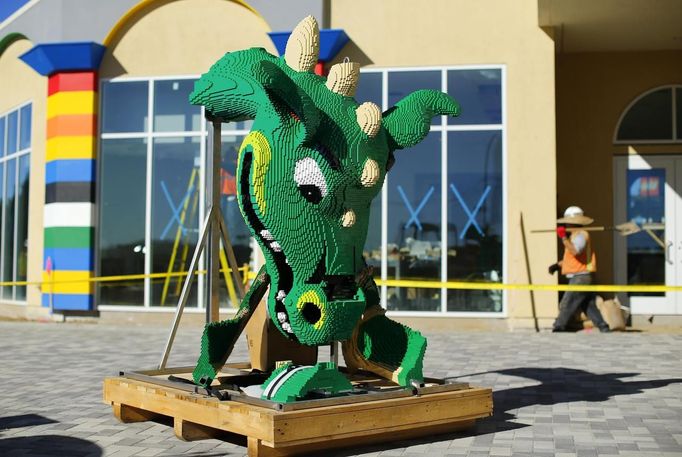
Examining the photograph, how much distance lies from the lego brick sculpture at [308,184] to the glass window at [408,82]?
8142 millimetres

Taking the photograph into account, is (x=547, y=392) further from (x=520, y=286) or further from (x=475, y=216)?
(x=475, y=216)

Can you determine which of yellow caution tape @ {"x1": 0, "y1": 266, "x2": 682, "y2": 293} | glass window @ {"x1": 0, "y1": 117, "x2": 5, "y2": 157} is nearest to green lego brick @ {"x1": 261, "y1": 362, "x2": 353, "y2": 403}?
yellow caution tape @ {"x1": 0, "y1": 266, "x2": 682, "y2": 293}

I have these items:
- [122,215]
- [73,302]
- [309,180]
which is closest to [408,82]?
[122,215]

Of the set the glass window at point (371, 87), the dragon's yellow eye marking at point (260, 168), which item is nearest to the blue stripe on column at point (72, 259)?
the glass window at point (371, 87)

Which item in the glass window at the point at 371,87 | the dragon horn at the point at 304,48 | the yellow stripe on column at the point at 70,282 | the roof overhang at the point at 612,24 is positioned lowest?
the yellow stripe on column at the point at 70,282

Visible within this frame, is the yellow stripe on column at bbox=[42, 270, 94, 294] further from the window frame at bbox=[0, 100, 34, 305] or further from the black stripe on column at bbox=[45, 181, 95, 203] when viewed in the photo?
the window frame at bbox=[0, 100, 34, 305]

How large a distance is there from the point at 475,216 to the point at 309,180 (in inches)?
342

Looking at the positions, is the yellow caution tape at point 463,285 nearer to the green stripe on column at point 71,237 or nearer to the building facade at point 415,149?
the building facade at point 415,149

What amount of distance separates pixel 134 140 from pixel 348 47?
3942mm

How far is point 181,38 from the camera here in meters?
14.5

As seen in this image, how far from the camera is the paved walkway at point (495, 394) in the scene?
5438mm

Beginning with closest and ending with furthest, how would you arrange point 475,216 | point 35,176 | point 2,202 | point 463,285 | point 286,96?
point 286,96
point 463,285
point 475,216
point 35,176
point 2,202

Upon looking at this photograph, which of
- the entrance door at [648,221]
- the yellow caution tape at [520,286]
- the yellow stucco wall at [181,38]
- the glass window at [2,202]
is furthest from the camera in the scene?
the glass window at [2,202]

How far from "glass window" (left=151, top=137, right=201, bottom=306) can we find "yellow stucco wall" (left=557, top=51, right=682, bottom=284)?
6131 mm
